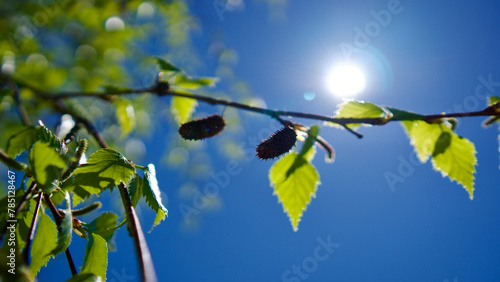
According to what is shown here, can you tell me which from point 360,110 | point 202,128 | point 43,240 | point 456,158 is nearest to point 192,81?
point 202,128

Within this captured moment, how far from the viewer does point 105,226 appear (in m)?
0.77

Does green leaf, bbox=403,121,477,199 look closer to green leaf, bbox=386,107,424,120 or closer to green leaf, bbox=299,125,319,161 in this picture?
green leaf, bbox=386,107,424,120

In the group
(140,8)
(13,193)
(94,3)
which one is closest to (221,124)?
(13,193)

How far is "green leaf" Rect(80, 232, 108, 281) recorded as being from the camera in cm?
68

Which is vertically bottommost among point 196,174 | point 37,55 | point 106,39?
point 196,174

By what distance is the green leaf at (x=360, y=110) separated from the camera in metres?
0.99

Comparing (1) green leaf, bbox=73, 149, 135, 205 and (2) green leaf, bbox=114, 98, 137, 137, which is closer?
(1) green leaf, bbox=73, 149, 135, 205

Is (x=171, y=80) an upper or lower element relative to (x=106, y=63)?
lower

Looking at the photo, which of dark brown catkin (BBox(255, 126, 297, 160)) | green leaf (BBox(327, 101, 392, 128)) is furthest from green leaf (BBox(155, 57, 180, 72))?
green leaf (BBox(327, 101, 392, 128))

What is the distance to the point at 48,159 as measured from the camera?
0.56m

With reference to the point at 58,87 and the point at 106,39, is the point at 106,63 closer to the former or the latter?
the point at 106,39

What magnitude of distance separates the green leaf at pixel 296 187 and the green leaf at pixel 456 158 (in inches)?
17.2

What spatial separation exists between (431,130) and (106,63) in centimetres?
379

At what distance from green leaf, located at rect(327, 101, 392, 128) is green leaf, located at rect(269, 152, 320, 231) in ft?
0.70
